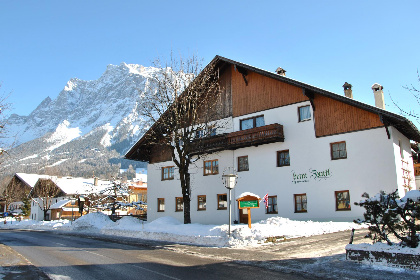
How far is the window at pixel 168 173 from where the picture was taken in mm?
34428

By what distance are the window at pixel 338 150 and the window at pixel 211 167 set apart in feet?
34.7

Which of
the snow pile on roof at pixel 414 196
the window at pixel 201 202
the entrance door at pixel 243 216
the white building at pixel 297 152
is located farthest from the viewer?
the window at pixel 201 202

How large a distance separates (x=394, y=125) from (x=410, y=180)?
5.53m

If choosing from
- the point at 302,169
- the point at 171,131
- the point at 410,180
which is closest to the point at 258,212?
the point at 302,169

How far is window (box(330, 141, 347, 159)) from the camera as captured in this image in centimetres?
2387

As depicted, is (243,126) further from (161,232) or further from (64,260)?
(64,260)

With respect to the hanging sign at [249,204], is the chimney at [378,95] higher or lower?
higher

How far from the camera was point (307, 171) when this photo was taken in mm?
25109

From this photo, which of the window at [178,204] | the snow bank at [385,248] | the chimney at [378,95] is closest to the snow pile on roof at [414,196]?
the snow bank at [385,248]

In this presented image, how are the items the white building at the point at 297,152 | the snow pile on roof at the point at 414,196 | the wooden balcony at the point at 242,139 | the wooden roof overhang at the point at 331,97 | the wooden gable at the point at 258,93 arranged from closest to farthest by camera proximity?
1. the snow pile on roof at the point at 414,196
2. the wooden roof overhang at the point at 331,97
3. the white building at the point at 297,152
4. the wooden balcony at the point at 242,139
5. the wooden gable at the point at 258,93

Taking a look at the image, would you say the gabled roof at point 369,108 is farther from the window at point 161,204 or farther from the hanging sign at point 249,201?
the window at point 161,204

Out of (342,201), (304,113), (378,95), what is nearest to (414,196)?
(342,201)

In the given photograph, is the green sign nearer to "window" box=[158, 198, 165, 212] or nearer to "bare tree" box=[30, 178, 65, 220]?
"window" box=[158, 198, 165, 212]

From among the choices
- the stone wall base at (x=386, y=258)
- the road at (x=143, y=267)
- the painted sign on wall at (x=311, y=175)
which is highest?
the painted sign on wall at (x=311, y=175)
